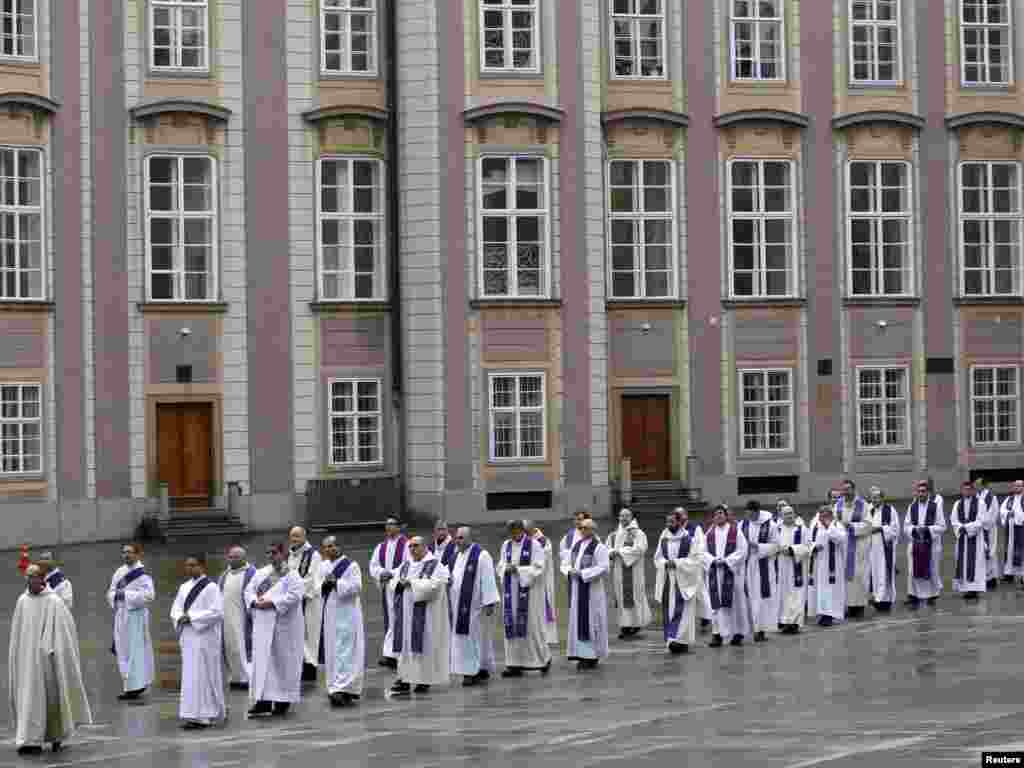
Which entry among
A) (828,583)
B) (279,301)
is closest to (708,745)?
(828,583)

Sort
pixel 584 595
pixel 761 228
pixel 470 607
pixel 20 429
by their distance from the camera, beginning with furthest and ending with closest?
pixel 761 228 → pixel 20 429 → pixel 584 595 → pixel 470 607

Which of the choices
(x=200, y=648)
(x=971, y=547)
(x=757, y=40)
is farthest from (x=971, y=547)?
(x=757, y=40)

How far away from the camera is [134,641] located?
2864 cm

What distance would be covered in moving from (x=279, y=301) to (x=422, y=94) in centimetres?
511

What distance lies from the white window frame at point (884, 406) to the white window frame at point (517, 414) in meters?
7.52

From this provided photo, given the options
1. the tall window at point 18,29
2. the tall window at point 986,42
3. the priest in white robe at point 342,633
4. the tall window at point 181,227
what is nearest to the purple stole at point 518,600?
the priest in white robe at point 342,633

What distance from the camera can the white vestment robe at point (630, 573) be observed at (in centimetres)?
3369

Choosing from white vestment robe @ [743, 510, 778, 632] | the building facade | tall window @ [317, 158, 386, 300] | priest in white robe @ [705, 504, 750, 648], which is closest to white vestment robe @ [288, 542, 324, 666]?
priest in white robe @ [705, 504, 750, 648]

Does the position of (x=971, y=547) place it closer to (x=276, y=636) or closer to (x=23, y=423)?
(x=276, y=636)

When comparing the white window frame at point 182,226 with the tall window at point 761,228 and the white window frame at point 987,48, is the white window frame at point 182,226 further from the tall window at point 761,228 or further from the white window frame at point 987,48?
the white window frame at point 987,48

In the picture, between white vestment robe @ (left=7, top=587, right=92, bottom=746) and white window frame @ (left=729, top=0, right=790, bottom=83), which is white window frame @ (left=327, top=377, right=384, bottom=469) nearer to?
white window frame @ (left=729, top=0, right=790, bottom=83)

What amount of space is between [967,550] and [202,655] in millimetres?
14995

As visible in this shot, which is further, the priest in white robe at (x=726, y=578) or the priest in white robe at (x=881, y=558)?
the priest in white robe at (x=881, y=558)

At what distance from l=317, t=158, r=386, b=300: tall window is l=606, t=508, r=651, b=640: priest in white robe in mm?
18036
